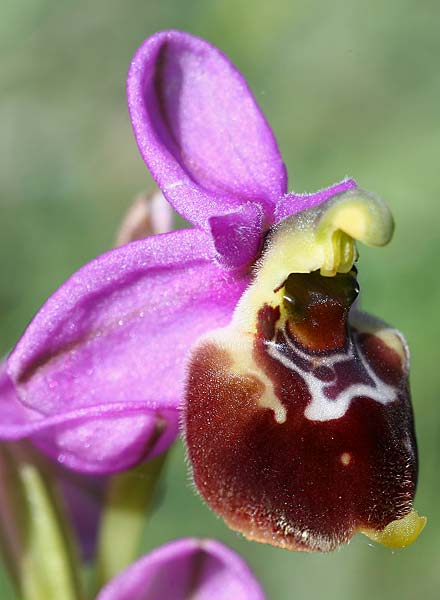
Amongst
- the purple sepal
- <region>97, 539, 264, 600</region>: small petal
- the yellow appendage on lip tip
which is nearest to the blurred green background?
the purple sepal

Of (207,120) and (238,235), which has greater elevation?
(207,120)

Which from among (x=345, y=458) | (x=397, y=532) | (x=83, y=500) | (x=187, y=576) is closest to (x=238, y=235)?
(x=345, y=458)

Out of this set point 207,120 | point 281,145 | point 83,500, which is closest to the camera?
point 207,120

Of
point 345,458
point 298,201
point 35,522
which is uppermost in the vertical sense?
point 298,201

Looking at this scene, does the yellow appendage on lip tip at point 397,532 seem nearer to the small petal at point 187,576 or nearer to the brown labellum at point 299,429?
the brown labellum at point 299,429

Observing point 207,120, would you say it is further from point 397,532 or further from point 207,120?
point 397,532

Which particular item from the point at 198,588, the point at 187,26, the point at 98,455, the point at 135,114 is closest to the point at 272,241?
the point at 135,114

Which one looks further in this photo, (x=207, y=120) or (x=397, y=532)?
(x=207, y=120)

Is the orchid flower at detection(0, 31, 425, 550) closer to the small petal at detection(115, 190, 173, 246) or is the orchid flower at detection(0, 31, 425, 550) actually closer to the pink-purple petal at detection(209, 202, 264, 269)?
the pink-purple petal at detection(209, 202, 264, 269)
